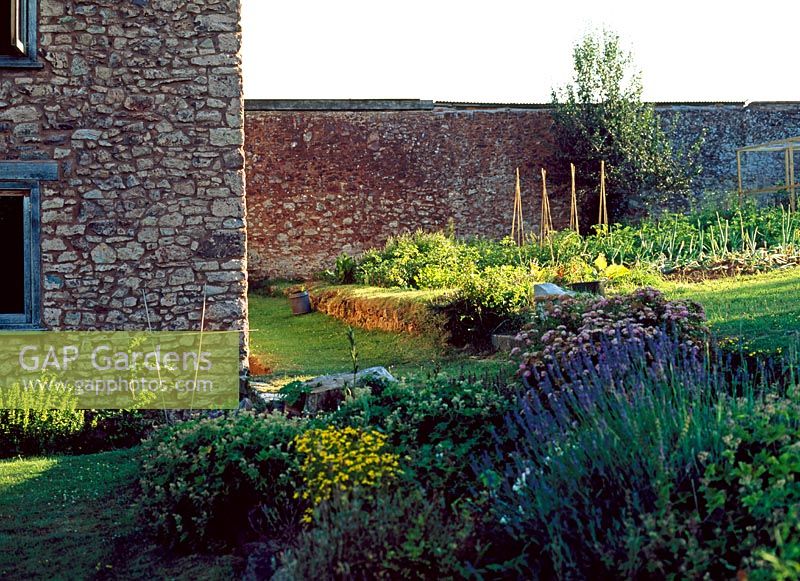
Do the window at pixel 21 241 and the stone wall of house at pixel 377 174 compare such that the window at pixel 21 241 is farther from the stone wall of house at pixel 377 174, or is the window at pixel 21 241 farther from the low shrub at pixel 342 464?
the stone wall of house at pixel 377 174

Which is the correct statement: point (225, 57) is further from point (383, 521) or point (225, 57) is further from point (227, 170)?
point (383, 521)

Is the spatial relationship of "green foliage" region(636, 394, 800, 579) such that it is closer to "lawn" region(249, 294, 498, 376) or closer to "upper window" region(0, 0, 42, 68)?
"lawn" region(249, 294, 498, 376)

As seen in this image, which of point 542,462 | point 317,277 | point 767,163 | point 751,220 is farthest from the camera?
point 767,163

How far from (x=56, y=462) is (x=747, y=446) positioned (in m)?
5.58

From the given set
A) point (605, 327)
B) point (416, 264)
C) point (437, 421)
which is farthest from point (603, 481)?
point (416, 264)

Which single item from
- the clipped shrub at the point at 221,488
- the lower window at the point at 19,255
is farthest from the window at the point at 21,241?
the clipped shrub at the point at 221,488

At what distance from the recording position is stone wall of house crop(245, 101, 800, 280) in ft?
64.7

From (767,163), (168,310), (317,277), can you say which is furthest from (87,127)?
(767,163)

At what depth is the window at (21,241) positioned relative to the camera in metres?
9.27

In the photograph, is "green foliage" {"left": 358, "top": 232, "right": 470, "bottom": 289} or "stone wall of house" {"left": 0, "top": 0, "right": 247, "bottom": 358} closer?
"stone wall of house" {"left": 0, "top": 0, "right": 247, "bottom": 358}

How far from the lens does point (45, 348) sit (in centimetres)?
933

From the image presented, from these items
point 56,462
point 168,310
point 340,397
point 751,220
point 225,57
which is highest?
point 225,57

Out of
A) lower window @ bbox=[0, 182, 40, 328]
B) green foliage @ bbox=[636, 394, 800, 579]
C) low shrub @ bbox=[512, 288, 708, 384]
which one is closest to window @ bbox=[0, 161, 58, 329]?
lower window @ bbox=[0, 182, 40, 328]

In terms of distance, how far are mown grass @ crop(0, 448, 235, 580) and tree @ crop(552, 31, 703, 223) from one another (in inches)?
566
